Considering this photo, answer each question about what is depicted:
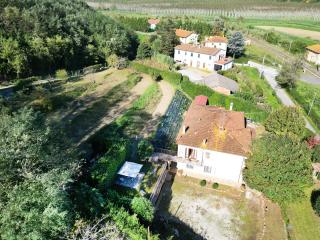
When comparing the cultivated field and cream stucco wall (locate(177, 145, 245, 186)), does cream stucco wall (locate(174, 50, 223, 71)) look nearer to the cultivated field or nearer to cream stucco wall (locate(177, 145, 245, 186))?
cream stucco wall (locate(177, 145, 245, 186))

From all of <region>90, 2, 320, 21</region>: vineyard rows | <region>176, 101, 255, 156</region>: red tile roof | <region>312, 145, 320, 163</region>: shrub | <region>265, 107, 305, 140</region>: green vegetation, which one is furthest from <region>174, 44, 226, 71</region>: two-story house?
<region>90, 2, 320, 21</region>: vineyard rows

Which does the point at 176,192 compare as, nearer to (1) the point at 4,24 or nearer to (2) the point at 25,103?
(2) the point at 25,103

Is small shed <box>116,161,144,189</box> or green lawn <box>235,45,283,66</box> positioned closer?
small shed <box>116,161,144,189</box>

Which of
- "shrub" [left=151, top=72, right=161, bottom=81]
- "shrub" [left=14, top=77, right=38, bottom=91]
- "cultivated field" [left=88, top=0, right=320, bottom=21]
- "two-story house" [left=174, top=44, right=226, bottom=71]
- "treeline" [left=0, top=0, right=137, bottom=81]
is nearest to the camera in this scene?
"shrub" [left=14, top=77, right=38, bottom=91]

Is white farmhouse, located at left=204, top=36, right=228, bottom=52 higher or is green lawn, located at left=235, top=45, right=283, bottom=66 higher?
white farmhouse, located at left=204, top=36, right=228, bottom=52

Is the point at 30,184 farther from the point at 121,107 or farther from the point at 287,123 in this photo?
the point at 287,123

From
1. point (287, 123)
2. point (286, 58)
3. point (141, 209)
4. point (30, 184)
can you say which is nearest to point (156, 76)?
point (287, 123)

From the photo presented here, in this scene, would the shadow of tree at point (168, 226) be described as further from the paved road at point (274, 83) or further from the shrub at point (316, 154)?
the paved road at point (274, 83)

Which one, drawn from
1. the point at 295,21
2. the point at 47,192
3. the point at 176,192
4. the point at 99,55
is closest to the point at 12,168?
the point at 47,192

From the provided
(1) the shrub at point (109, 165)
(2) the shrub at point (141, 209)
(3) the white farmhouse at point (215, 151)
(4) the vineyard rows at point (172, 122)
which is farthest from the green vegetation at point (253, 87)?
(2) the shrub at point (141, 209)
